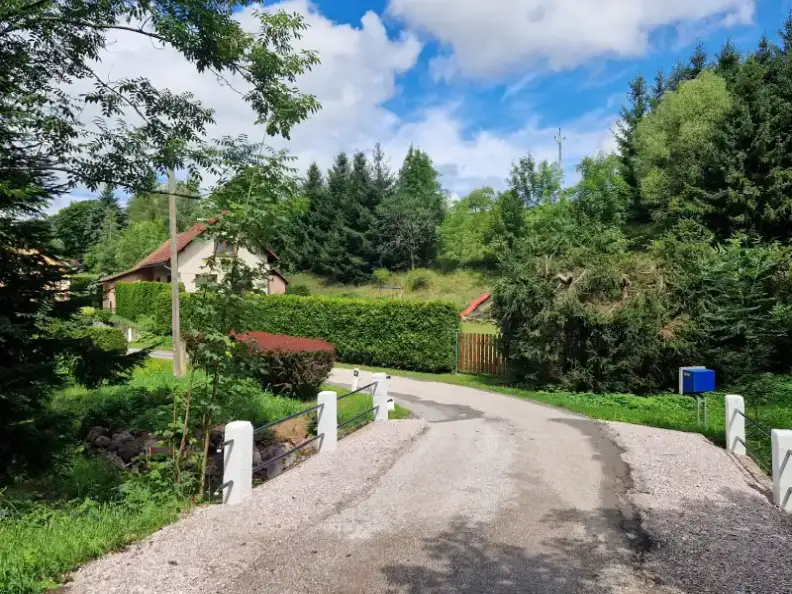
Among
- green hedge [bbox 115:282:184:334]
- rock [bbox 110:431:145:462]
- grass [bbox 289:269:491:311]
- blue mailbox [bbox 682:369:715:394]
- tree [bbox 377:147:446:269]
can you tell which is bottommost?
rock [bbox 110:431:145:462]

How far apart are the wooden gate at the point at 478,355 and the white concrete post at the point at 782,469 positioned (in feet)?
42.2

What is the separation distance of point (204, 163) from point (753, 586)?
30.3 ft

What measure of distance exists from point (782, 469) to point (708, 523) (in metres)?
1.33

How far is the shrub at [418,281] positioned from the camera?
173 feet

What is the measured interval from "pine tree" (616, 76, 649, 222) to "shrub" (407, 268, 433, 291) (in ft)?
58.8

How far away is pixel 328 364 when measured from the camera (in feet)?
48.3

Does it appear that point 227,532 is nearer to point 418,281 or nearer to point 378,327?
point 378,327

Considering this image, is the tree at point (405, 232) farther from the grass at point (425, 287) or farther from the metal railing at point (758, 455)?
the metal railing at point (758, 455)

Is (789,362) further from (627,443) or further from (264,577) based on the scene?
(264,577)

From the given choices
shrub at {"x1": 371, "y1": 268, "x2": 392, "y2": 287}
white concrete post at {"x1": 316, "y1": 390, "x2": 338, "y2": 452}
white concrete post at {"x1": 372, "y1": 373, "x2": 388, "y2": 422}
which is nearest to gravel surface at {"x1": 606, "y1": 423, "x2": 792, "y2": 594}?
white concrete post at {"x1": 316, "y1": 390, "x2": 338, "y2": 452}

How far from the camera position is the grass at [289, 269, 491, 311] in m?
50.3

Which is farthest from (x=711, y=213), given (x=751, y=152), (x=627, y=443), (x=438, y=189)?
(x=438, y=189)

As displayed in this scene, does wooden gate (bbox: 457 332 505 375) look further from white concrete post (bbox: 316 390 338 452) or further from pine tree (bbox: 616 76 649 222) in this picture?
pine tree (bbox: 616 76 649 222)

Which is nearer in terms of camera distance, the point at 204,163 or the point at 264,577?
the point at 264,577
